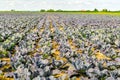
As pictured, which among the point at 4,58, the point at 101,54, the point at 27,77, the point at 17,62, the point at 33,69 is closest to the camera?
the point at 27,77

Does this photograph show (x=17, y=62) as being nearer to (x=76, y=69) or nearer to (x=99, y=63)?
(x=76, y=69)

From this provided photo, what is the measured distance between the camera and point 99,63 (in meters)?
6.34

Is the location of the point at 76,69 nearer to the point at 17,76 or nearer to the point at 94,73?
the point at 94,73

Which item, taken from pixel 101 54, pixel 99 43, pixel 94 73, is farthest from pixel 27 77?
pixel 99 43

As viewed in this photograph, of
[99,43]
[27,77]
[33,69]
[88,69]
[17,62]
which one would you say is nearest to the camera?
[27,77]

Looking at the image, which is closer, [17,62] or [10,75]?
[10,75]

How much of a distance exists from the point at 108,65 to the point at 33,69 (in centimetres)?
189

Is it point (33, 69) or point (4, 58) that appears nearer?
point (33, 69)

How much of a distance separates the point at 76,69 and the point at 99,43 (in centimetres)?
392

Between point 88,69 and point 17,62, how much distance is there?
165cm

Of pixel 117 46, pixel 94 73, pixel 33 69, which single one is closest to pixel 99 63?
pixel 94 73

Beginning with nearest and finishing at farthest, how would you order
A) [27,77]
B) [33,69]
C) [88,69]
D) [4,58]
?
[27,77], [33,69], [88,69], [4,58]

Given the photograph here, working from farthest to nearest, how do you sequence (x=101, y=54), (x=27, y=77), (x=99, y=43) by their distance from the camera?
(x=99, y=43), (x=101, y=54), (x=27, y=77)

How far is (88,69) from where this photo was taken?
19.9 feet
